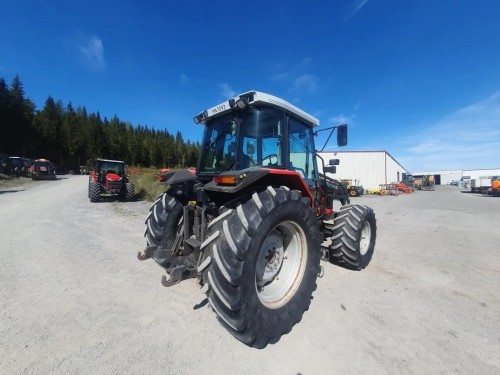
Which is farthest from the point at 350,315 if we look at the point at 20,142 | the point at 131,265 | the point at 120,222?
the point at 20,142

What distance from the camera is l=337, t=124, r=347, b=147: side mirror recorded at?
3.97 meters

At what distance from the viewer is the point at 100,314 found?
2711 millimetres

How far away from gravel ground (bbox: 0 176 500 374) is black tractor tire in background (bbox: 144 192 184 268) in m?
0.61

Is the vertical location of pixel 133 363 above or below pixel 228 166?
below

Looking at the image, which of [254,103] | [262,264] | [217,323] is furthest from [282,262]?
[254,103]

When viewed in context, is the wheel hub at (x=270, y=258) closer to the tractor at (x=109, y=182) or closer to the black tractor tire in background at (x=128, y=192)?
the tractor at (x=109, y=182)

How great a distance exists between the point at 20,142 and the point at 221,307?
53.0 meters

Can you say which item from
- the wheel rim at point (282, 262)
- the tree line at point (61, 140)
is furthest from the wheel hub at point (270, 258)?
the tree line at point (61, 140)

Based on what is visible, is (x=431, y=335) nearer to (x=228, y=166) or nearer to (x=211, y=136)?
(x=228, y=166)

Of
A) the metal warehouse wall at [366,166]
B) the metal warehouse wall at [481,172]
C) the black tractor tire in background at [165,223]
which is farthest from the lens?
the metal warehouse wall at [481,172]

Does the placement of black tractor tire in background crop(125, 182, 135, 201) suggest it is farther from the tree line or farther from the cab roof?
the tree line

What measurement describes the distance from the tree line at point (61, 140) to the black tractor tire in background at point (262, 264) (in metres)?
43.6

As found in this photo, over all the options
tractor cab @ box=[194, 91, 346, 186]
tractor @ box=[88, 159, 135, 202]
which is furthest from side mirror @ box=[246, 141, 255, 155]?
tractor @ box=[88, 159, 135, 202]

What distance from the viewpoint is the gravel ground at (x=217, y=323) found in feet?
6.76
